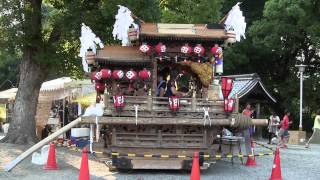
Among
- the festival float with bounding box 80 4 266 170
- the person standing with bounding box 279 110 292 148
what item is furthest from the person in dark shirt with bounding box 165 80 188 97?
the person standing with bounding box 279 110 292 148

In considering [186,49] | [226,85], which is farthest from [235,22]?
[226,85]

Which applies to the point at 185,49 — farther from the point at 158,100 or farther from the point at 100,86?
the point at 100,86

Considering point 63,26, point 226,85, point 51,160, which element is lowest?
point 51,160

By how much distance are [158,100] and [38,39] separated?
357 inches

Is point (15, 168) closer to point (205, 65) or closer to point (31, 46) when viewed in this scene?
point (205, 65)

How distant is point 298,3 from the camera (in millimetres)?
34406

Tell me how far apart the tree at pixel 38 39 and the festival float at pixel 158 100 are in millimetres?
4938

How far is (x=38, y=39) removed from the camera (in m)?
22.4

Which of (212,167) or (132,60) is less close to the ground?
(132,60)

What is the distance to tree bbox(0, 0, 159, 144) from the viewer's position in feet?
70.5

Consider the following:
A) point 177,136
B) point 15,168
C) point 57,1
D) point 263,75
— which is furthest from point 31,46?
point 263,75

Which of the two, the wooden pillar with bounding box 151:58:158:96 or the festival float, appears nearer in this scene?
the festival float

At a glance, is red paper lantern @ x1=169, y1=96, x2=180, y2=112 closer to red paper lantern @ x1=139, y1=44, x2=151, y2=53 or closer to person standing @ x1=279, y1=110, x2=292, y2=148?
red paper lantern @ x1=139, y1=44, x2=151, y2=53

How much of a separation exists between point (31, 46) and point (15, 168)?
817 cm
